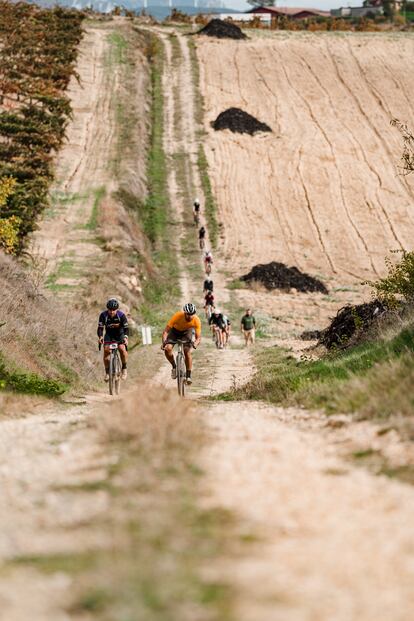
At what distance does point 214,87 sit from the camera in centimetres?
7300

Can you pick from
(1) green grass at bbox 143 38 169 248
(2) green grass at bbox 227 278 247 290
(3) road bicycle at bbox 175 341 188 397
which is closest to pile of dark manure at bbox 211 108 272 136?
(1) green grass at bbox 143 38 169 248

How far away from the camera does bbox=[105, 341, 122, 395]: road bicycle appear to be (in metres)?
18.2

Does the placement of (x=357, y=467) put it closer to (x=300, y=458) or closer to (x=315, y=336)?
(x=300, y=458)

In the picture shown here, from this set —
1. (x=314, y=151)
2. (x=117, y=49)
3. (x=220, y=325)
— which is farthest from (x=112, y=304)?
(x=117, y=49)

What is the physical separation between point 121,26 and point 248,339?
210ft

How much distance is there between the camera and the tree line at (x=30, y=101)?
126 feet

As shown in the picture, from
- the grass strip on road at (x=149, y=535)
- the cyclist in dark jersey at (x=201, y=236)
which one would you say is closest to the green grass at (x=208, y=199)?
the cyclist in dark jersey at (x=201, y=236)

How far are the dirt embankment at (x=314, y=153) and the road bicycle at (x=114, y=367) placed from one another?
19.6 m

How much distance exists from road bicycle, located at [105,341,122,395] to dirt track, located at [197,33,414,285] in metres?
27.2

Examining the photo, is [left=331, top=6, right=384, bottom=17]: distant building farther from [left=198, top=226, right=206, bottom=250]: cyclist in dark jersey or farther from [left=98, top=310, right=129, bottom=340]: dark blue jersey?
[left=98, top=310, right=129, bottom=340]: dark blue jersey

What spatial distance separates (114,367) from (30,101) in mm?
42986

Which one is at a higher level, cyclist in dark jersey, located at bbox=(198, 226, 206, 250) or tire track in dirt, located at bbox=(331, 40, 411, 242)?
tire track in dirt, located at bbox=(331, 40, 411, 242)

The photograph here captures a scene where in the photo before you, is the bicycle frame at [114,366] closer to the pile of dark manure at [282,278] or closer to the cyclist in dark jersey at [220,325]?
the cyclist in dark jersey at [220,325]

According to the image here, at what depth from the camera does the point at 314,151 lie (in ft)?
203
